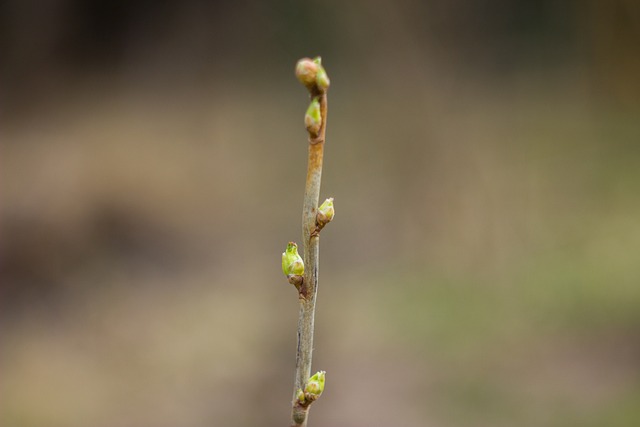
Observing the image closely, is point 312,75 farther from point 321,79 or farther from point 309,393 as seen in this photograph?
point 309,393

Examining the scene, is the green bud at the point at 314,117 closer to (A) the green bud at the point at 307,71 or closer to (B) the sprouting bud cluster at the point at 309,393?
(A) the green bud at the point at 307,71

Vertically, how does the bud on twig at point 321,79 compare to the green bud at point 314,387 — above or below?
above

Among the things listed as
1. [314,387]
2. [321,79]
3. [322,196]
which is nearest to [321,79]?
[321,79]

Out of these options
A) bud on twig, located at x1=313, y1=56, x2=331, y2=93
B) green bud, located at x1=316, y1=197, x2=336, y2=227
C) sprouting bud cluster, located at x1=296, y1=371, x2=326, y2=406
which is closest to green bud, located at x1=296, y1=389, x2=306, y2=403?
sprouting bud cluster, located at x1=296, y1=371, x2=326, y2=406

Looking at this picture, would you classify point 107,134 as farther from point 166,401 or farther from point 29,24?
point 166,401

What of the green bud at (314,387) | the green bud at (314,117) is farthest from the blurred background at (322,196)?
the green bud at (314,117)

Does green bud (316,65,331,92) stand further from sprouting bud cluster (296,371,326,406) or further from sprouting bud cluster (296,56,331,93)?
sprouting bud cluster (296,371,326,406)

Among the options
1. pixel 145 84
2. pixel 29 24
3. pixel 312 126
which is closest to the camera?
pixel 312 126

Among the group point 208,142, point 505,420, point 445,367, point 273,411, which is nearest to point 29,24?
point 208,142
